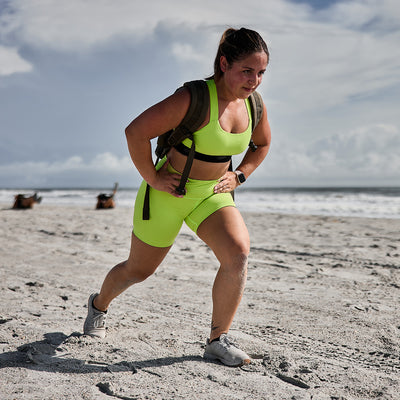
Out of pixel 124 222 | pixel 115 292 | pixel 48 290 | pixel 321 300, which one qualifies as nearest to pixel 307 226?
pixel 124 222

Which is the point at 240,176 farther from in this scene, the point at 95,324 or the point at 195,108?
the point at 95,324

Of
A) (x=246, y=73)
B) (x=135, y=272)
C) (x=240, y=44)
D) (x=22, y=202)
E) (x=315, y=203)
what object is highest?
(x=240, y=44)

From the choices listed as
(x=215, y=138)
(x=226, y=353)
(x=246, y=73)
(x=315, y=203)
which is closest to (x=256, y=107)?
(x=246, y=73)

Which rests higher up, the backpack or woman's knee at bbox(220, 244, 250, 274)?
the backpack

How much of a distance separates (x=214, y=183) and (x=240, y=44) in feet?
3.00

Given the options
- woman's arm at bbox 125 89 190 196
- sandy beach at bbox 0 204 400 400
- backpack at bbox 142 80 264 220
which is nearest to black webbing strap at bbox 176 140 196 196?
backpack at bbox 142 80 264 220

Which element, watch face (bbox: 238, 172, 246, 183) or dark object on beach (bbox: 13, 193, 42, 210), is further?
dark object on beach (bbox: 13, 193, 42, 210)

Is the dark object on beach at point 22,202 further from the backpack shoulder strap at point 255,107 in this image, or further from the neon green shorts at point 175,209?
the backpack shoulder strap at point 255,107

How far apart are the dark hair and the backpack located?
0.24 metres

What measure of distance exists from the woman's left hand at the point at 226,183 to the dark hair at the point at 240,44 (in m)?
0.77

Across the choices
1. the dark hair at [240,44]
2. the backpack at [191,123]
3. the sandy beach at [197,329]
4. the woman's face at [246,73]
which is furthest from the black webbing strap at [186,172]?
the sandy beach at [197,329]

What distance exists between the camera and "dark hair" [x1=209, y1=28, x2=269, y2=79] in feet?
8.27

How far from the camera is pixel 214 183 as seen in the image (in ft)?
9.51

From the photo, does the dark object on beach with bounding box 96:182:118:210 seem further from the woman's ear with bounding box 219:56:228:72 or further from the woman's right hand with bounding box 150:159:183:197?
the woman's ear with bounding box 219:56:228:72
